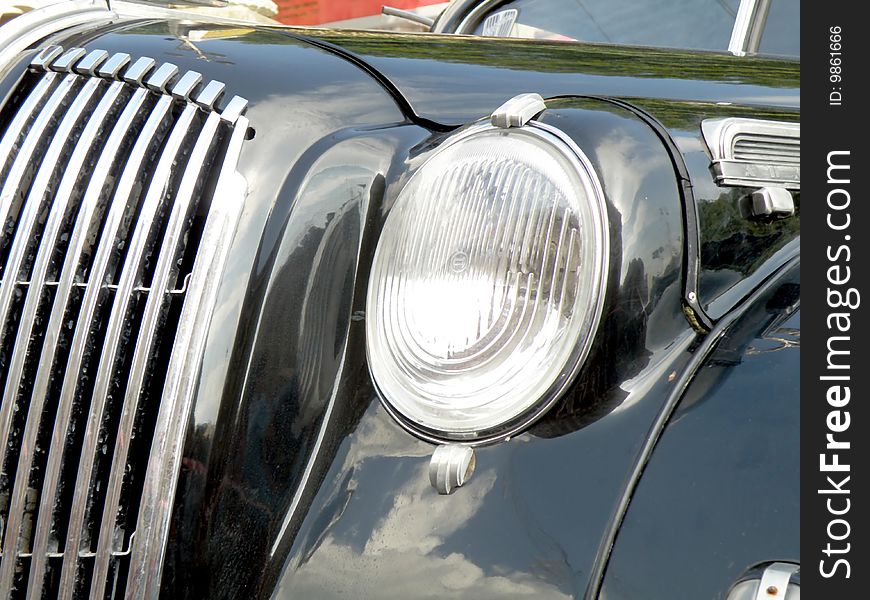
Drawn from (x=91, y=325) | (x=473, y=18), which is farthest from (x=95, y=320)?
(x=473, y=18)

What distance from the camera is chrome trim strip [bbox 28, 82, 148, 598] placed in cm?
153

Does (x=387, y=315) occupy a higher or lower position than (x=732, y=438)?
higher

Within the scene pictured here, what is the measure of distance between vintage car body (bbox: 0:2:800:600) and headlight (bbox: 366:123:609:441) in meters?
0.03

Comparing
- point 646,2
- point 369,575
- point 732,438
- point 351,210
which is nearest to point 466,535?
point 369,575

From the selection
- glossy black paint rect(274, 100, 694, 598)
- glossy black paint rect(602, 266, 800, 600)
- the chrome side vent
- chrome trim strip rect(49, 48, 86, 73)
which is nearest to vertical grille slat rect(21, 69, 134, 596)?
chrome trim strip rect(49, 48, 86, 73)

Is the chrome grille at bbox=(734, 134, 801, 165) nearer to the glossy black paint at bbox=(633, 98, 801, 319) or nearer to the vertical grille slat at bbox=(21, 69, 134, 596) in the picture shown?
the glossy black paint at bbox=(633, 98, 801, 319)

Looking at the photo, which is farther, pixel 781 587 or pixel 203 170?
pixel 203 170

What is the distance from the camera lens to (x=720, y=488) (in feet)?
3.98

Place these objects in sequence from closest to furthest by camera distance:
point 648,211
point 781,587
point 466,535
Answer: point 781,587
point 466,535
point 648,211

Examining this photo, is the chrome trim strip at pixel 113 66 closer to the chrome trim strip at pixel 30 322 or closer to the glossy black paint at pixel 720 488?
the chrome trim strip at pixel 30 322

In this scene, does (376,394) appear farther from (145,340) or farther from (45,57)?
(45,57)

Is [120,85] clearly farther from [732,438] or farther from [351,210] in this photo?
[732,438]

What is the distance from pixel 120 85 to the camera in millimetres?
1760
